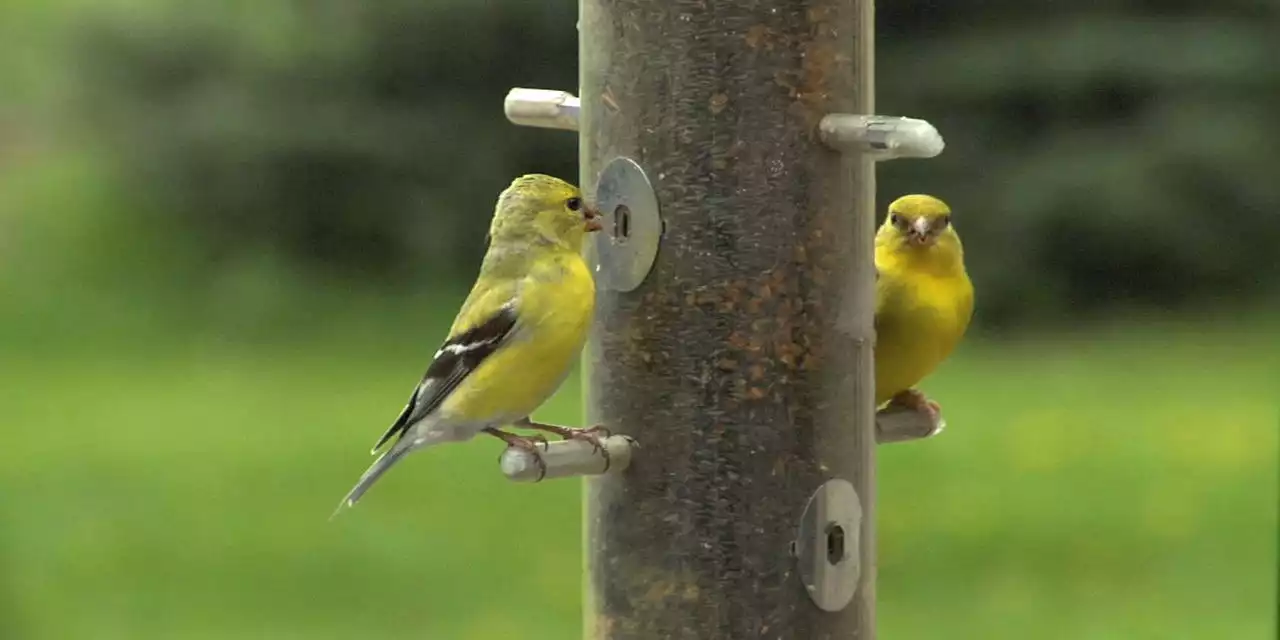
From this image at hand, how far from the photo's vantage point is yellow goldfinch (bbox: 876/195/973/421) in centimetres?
341

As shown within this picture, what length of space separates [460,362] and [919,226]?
0.85 meters

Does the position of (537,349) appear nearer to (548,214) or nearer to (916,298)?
(548,214)

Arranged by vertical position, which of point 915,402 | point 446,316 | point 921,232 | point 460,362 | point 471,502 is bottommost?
point 471,502

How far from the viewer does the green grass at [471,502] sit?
7.92m

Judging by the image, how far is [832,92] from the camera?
3.12 m

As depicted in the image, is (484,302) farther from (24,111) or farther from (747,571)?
(24,111)

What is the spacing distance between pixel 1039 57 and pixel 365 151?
3.31 meters

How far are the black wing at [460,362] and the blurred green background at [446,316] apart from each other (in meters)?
4.61

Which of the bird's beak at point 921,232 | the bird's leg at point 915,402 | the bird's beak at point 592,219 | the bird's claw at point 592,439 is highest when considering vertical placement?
the bird's beak at point 592,219

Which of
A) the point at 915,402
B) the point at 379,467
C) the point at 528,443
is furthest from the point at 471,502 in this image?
the point at 528,443

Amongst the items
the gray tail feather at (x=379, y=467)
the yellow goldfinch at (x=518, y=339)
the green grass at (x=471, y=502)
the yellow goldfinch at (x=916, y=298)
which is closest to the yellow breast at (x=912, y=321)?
the yellow goldfinch at (x=916, y=298)

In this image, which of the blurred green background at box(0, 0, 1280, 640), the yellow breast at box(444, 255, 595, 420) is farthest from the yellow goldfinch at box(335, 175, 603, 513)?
the blurred green background at box(0, 0, 1280, 640)

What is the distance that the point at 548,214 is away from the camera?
10.4 feet

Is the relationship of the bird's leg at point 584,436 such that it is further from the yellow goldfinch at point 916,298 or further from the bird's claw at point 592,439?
the yellow goldfinch at point 916,298
